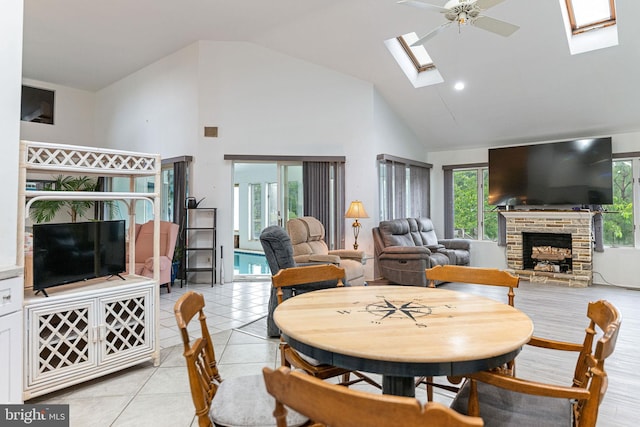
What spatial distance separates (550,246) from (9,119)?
287 inches

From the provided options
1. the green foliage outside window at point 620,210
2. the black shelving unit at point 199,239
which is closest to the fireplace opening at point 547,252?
the green foliage outside window at point 620,210

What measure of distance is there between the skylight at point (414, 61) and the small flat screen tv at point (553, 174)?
1969mm

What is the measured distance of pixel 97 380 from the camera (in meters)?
2.55

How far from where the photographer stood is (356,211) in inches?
220

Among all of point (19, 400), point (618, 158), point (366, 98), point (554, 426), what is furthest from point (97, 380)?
point (618, 158)

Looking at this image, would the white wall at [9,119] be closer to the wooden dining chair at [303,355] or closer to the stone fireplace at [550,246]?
the wooden dining chair at [303,355]

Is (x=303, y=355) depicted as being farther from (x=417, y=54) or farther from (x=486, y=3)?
(x=417, y=54)

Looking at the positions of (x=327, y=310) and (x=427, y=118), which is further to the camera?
(x=427, y=118)

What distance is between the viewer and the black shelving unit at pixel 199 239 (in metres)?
5.96

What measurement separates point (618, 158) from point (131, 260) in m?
7.19

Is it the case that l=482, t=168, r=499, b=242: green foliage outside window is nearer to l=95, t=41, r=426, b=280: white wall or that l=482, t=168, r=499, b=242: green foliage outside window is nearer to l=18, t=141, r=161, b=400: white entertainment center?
l=95, t=41, r=426, b=280: white wall

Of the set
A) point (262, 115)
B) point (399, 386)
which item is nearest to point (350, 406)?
point (399, 386)

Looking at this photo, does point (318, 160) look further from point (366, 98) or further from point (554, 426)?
point (554, 426)

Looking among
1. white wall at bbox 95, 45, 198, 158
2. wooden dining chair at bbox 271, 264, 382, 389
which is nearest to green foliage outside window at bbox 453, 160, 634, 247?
white wall at bbox 95, 45, 198, 158
